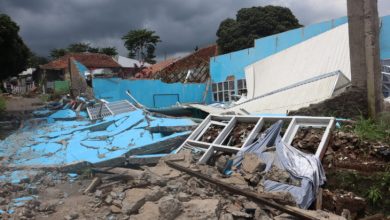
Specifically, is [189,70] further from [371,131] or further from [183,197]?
[183,197]

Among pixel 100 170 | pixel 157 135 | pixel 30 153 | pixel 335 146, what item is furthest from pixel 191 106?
pixel 335 146

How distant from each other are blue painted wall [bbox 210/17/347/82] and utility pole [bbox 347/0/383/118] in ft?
20.3

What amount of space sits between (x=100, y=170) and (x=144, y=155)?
1.10 meters

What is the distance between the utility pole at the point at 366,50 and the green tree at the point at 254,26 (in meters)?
25.6

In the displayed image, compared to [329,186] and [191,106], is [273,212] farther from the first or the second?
[191,106]

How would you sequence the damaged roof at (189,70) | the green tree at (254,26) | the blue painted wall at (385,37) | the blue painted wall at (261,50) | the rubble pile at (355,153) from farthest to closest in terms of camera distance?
1. the green tree at (254,26)
2. the damaged roof at (189,70)
3. the blue painted wall at (261,50)
4. the blue painted wall at (385,37)
5. the rubble pile at (355,153)

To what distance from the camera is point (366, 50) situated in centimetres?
762

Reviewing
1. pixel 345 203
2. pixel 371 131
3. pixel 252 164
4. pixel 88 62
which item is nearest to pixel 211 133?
pixel 252 164

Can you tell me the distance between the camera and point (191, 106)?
15484mm

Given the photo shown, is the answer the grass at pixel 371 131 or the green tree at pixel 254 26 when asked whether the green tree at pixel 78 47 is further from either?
the grass at pixel 371 131

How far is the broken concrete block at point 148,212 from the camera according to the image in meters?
4.34

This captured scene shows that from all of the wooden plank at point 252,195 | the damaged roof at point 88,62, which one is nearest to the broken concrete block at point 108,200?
the wooden plank at point 252,195

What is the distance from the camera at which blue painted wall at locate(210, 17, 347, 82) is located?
48.1 ft

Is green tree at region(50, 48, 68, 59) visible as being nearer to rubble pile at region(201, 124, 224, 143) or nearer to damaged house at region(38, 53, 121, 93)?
damaged house at region(38, 53, 121, 93)
